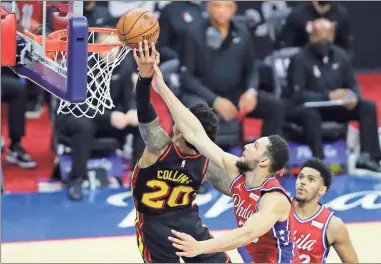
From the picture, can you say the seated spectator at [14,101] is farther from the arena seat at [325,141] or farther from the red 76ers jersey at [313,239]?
the red 76ers jersey at [313,239]

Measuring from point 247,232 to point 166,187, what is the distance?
769 mm

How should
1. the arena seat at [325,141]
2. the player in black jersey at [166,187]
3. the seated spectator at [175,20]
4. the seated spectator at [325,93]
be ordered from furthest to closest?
the seated spectator at [175,20], the arena seat at [325,141], the seated spectator at [325,93], the player in black jersey at [166,187]

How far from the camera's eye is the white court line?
750cm

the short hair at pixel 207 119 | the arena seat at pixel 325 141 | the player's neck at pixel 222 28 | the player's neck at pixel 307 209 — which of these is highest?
the short hair at pixel 207 119

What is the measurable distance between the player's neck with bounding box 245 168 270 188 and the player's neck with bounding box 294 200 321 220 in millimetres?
746

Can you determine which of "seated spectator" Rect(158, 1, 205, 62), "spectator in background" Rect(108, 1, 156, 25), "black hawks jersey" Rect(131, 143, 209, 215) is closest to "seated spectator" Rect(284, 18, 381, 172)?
"seated spectator" Rect(158, 1, 205, 62)

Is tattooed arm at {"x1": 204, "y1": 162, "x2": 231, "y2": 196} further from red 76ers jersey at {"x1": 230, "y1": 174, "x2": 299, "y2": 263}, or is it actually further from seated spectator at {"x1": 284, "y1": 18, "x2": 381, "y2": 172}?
seated spectator at {"x1": 284, "y1": 18, "x2": 381, "y2": 172}

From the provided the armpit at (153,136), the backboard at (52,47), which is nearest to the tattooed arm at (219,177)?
the armpit at (153,136)

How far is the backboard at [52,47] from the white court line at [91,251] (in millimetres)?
2041

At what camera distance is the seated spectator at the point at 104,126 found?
29.0 ft

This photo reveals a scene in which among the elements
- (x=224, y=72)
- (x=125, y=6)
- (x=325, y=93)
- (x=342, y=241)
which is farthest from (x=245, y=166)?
(x=125, y=6)

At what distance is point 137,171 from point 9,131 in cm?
371

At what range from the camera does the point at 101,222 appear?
8.38 metres

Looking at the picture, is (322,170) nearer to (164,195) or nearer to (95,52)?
(164,195)
